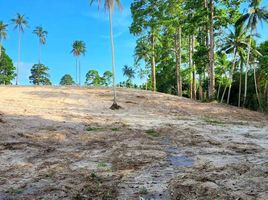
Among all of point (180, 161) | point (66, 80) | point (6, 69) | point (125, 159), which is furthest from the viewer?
point (66, 80)

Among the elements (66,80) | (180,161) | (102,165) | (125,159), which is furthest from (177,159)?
(66,80)

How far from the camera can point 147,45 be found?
45719 millimetres

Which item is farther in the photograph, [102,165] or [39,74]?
[39,74]

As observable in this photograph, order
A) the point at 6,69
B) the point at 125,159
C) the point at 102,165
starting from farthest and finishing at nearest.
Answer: the point at 6,69
the point at 125,159
the point at 102,165

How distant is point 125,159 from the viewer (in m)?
11.0

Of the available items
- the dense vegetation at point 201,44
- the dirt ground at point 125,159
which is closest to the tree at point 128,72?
the dense vegetation at point 201,44

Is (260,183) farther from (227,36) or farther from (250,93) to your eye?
(250,93)

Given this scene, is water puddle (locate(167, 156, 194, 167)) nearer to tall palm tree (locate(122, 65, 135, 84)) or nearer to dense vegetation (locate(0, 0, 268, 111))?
dense vegetation (locate(0, 0, 268, 111))

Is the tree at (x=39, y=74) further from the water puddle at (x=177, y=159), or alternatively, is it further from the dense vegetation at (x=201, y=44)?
the water puddle at (x=177, y=159)

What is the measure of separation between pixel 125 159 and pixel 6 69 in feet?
216

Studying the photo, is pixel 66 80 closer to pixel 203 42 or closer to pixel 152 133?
pixel 203 42

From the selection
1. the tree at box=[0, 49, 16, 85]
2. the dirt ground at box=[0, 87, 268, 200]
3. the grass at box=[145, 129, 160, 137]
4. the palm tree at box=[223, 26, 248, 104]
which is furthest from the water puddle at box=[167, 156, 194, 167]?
the tree at box=[0, 49, 16, 85]

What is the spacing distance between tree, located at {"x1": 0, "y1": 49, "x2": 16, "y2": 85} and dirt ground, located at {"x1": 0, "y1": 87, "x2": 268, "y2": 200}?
5107cm

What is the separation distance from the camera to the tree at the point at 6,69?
229ft
